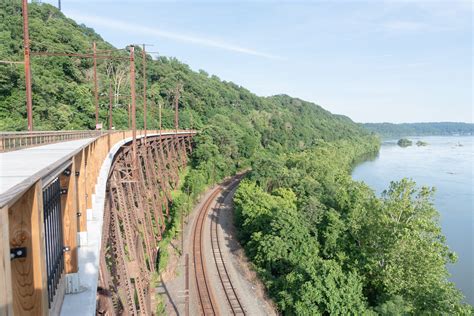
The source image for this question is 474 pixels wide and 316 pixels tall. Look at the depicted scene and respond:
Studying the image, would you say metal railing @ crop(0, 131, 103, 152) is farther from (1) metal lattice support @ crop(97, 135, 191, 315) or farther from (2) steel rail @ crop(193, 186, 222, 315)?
(2) steel rail @ crop(193, 186, 222, 315)

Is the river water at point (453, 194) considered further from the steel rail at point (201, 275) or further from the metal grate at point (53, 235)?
the metal grate at point (53, 235)

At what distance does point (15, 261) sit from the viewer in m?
2.02

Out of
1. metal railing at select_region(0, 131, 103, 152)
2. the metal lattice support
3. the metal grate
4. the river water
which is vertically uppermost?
metal railing at select_region(0, 131, 103, 152)

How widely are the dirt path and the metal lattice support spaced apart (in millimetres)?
1389

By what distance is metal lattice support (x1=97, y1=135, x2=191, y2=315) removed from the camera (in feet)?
26.3

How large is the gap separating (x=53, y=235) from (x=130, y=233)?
7544mm

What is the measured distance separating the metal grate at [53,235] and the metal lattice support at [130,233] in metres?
2.26

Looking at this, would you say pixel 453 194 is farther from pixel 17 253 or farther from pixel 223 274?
pixel 17 253

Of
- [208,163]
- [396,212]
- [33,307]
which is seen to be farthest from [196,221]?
[33,307]

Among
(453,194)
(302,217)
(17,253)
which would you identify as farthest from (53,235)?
(453,194)

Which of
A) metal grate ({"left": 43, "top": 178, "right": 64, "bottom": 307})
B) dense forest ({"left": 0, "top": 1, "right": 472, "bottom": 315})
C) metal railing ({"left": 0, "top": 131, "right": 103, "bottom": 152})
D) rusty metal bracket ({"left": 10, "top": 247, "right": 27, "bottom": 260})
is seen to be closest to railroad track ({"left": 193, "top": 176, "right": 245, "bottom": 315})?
dense forest ({"left": 0, "top": 1, "right": 472, "bottom": 315})

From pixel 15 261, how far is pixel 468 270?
28750mm

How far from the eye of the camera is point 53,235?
3393 mm

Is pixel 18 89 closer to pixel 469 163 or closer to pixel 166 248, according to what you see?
pixel 166 248
